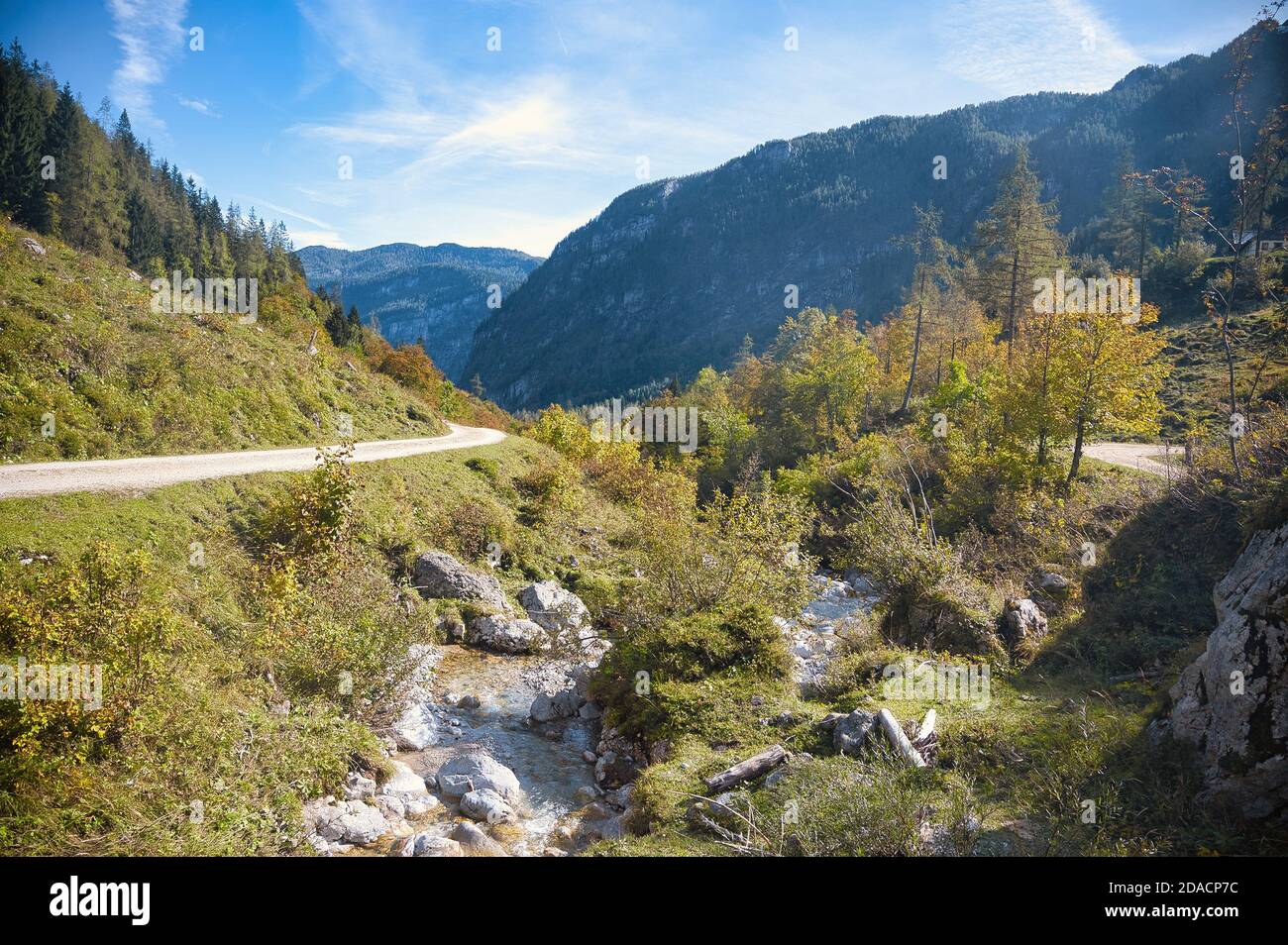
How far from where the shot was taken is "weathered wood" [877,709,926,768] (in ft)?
25.6

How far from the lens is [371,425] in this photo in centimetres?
2872

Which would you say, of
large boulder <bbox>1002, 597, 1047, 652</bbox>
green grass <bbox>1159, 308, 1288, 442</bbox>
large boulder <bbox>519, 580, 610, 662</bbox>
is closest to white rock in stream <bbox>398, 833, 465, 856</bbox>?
large boulder <bbox>519, 580, 610, 662</bbox>

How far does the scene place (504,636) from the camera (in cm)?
1566

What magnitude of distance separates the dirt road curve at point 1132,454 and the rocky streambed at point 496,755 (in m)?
14.1

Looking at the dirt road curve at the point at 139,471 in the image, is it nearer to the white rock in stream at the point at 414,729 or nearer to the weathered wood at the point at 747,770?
the white rock in stream at the point at 414,729

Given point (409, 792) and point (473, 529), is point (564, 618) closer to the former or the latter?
point (473, 529)

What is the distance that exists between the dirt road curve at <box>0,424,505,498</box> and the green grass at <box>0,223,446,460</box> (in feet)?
3.37

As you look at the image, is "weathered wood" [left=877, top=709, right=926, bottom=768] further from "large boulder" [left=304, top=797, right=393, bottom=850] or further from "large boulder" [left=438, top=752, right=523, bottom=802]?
"large boulder" [left=304, top=797, right=393, bottom=850]

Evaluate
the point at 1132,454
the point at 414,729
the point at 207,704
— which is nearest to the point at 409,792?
the point at 414,729

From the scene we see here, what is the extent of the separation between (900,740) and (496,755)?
652 cm

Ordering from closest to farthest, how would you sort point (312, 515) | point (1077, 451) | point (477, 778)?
point (477, 778) < point (312, 515) < point (1077, 451)

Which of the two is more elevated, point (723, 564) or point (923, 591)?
point (723, 564)

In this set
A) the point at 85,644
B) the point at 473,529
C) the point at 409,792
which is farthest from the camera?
the point at 473,529
